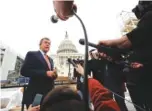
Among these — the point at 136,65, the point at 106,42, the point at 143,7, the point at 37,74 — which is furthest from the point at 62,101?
the point at 37,74

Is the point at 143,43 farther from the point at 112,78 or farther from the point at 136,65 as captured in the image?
the point at 112,78

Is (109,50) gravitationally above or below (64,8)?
below

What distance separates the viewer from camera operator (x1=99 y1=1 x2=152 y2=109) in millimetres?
1066

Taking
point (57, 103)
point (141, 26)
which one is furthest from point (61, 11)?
point (141, 26)

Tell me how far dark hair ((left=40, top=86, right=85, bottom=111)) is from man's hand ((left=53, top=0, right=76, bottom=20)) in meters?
0.26

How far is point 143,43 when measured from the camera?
110cm

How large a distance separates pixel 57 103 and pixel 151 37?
0.60m

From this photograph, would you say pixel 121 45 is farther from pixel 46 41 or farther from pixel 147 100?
pixel 46 41

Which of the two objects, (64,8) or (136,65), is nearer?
(64,8)

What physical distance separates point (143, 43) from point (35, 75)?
1.50m

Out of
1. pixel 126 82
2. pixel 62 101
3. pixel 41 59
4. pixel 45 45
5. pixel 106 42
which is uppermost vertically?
pixel 45 45

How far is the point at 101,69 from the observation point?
Result: 7.53 ft

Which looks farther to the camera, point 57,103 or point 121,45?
point 121,45

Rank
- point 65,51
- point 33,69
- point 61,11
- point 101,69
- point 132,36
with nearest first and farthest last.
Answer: point 61,11 → point 132,36 → point 101,69 → point 33,69 → point 65,51
